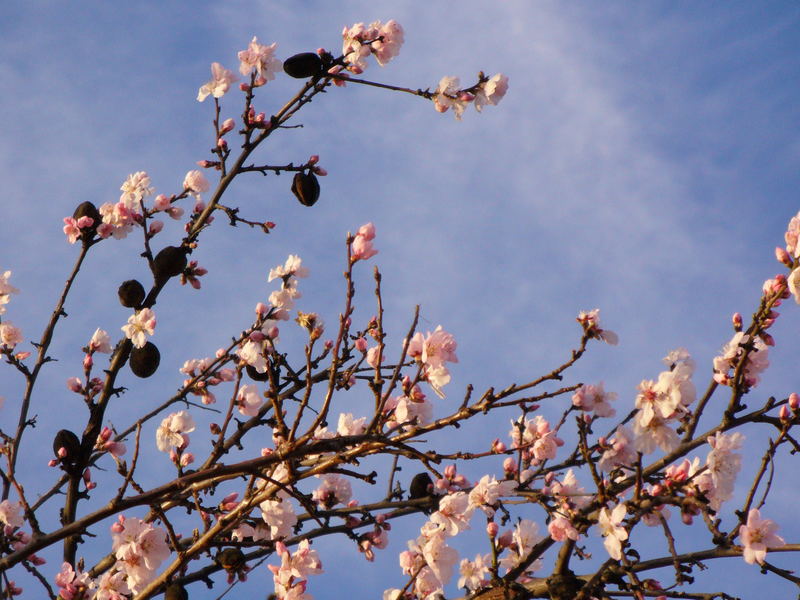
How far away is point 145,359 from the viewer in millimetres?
5641

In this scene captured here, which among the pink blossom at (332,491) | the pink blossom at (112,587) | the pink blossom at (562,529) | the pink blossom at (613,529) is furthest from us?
the pink blossom at (332,491)

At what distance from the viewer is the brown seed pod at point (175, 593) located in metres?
4.64

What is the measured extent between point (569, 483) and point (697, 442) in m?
1.18

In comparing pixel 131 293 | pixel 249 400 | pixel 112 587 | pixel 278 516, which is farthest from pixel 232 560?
pixel 131 293

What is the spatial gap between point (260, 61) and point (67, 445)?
294cm

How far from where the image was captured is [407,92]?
6.09 meters

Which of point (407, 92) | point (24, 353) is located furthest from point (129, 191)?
point (407, 92)

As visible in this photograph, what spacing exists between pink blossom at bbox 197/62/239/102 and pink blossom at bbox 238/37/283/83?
122mm

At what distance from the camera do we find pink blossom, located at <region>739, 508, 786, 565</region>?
4004 mm

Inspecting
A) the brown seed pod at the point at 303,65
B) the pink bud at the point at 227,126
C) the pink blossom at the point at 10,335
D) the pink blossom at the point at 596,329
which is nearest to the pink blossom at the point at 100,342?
the pink blossom at the point at 10,335

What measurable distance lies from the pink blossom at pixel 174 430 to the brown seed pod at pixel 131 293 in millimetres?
780

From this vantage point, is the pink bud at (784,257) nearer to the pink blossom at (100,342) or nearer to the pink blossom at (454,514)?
the pink blossom at (454,514)

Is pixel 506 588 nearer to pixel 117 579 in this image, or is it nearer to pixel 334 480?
pixel 334 480

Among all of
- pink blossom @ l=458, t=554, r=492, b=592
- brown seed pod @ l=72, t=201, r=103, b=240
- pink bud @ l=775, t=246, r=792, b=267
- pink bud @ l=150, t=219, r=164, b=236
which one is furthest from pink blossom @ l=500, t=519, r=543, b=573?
brown seed pod @ l=72, t=201, r=103, b=240
